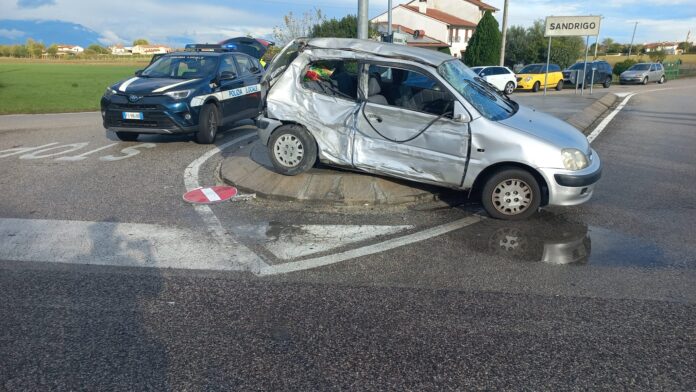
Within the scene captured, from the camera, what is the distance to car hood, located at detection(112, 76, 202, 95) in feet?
30.0

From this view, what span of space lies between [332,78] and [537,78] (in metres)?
24.2

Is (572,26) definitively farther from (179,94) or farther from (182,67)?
(179,94)

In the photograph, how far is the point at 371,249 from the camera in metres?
4.92

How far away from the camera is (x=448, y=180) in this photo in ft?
19.5

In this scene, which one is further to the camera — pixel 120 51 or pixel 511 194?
pixel 120 51

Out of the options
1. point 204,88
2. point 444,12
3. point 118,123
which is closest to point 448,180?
point 204,88

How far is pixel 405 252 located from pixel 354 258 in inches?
20.1

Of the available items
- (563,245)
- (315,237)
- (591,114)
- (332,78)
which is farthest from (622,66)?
(315,237)

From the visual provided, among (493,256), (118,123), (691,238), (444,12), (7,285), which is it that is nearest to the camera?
(7,285)

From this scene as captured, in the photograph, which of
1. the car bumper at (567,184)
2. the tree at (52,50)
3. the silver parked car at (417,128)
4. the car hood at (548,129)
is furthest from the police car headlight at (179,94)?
the tree at (52,50)

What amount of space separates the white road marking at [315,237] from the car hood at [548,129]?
5.67ft

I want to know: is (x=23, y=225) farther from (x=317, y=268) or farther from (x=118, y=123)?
(x=118, y=123)

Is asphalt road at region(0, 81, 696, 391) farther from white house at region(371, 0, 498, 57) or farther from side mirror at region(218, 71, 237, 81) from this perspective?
white house at region(371, 0, 498, 57)

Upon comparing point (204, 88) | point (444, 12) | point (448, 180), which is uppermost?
point (444, 12)
